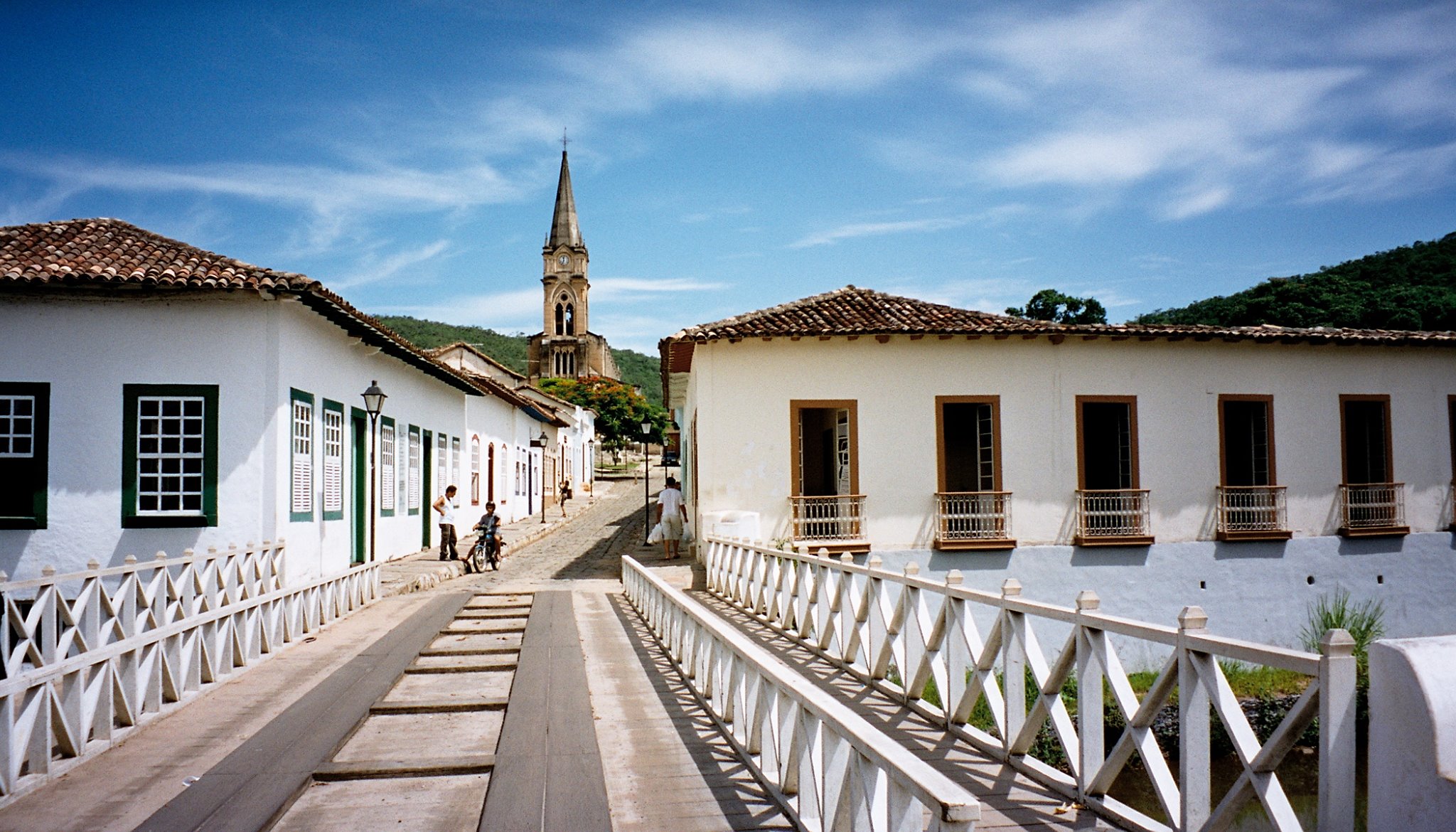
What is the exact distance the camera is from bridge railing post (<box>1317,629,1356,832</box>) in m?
3.02

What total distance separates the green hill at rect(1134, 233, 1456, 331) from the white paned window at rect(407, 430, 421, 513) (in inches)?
880

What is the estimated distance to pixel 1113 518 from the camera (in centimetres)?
1686

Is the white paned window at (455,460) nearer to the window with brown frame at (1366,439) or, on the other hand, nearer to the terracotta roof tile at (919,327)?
the terracotta roof tile at (919,327)

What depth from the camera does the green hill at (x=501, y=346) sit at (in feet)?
332

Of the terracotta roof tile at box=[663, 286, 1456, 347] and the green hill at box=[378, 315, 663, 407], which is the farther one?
the green hill at box=[378, 315, 663, 407]

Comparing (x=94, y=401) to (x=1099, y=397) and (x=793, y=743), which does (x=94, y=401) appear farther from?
(x=1099, y=397)

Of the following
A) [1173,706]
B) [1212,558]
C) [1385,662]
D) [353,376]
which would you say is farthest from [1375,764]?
[1212,558]

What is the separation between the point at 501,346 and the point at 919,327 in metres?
103

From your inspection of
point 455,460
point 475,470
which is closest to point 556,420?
point 475,470

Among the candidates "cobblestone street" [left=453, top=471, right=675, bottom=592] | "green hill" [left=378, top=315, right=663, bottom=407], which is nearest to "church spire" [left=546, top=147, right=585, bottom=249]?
"green hill" [left=378, top=315, right=663, bottom=407]

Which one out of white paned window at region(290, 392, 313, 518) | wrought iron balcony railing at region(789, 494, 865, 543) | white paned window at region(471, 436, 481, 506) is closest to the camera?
white paned window at region(290, 392, 313, 518)

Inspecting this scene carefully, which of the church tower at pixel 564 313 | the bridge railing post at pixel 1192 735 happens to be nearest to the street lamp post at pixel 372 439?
the bridge railing post at pixel 1192 735

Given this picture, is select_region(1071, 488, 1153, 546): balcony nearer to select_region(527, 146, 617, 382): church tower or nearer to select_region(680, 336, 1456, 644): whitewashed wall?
select_region(680, 336, 1456, 644): whitewashed wall

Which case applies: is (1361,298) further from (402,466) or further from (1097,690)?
(1097,690)
